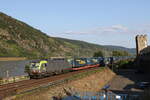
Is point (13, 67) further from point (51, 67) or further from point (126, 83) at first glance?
point (51, 67)

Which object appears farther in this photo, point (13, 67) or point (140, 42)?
point (140, 42)

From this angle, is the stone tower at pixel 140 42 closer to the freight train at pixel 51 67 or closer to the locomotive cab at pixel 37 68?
the freight train at pixel 51 67

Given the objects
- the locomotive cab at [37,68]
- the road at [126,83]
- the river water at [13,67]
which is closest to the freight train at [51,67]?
the locomotive cab at [37,68]

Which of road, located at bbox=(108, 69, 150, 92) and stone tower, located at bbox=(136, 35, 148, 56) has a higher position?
stone tower, located at bbox=(136, 35, 148, 56)

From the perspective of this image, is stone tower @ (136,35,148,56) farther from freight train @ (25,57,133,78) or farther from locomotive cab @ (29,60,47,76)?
locomotive cab @ (29,60,47,76)

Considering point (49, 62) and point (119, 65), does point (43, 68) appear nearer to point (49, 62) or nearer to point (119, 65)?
point (49, 62)

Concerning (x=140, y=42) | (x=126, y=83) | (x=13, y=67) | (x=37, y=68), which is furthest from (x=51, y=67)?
(x=140, y=42)

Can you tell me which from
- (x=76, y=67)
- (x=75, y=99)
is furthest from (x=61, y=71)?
(x=75, y=99)

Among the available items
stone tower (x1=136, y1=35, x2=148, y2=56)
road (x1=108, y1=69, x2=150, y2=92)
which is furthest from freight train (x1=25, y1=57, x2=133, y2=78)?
stone tower (x1=136, y1=35, x2=148, y2=56)

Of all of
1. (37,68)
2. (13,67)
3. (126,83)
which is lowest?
(126,83)

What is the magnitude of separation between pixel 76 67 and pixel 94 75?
897cm

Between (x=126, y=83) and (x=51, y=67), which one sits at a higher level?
(x=51, y=67)

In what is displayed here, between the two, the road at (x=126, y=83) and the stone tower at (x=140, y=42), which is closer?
the road at (x=126, y=83)

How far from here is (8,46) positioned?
155125mm
